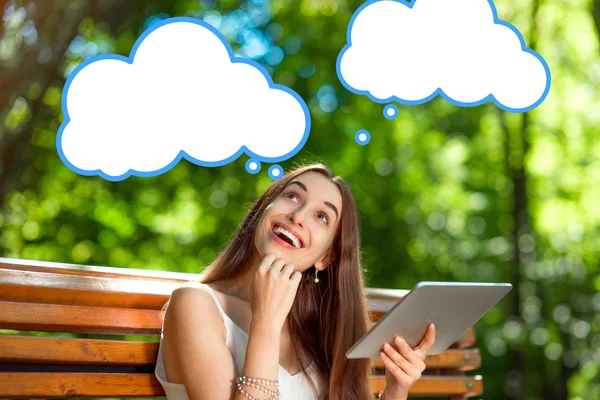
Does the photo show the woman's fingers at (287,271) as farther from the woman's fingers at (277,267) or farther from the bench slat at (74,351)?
the bench slat at (74,351)

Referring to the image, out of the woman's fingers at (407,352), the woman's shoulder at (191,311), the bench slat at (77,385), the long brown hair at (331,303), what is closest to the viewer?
the bench slat at (77,385)

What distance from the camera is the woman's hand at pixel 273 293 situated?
2.14m

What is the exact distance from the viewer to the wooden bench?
2086 mm

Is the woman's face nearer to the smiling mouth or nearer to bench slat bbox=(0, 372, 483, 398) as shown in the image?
the smiling mouth

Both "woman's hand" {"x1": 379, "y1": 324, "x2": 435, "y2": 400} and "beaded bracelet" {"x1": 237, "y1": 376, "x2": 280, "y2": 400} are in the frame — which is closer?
"beaded bracelet" {"x1": 237, "y1": 376, "x2": 280, "y2": 400}

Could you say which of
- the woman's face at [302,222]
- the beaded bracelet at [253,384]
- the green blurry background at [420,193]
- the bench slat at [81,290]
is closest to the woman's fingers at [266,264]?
the woman's face at [302,222]

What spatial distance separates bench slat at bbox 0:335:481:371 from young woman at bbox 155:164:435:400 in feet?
0.21

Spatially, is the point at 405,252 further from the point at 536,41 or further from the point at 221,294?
the point at 221,294

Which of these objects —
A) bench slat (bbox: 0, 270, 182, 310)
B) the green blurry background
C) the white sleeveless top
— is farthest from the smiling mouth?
the green blurry background

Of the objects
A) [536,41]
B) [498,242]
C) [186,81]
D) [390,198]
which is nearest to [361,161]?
[390,198]

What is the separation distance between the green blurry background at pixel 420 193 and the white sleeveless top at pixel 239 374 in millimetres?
6181

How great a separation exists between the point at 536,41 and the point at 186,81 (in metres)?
8.42

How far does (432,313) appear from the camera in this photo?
88.0 inches

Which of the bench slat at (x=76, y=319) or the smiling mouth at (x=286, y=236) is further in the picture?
the smiling mouth at (x=286, y=236)
